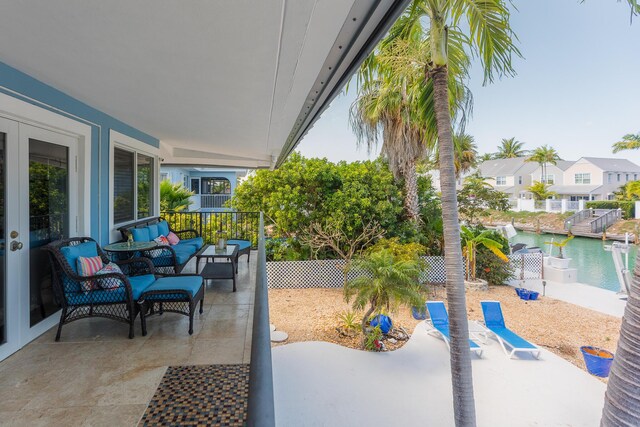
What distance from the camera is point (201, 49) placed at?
90.7 inches

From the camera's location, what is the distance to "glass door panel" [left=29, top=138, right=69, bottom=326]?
3.25m

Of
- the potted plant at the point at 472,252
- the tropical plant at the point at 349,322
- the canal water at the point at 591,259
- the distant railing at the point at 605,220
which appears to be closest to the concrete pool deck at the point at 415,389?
the tropical plant at the point at 349,322

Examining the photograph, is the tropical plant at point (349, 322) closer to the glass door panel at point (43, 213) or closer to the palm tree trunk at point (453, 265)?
the palm tree trunk at point (453, 265)

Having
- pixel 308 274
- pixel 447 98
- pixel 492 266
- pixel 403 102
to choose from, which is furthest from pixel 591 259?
pixel 447 98

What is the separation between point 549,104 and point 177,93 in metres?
40.9

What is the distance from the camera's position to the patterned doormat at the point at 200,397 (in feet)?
7.07

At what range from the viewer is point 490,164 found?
143 feet

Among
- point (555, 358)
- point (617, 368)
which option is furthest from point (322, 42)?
point (555, 358)

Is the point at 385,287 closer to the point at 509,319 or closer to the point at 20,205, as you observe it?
the point at 509,319

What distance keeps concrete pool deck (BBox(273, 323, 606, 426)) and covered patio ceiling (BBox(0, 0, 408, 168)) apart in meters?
3.86

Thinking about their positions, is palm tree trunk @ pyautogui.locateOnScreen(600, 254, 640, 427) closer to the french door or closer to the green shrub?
the french door

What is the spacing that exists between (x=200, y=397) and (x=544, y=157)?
145 feet

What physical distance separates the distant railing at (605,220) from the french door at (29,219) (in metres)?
31.5

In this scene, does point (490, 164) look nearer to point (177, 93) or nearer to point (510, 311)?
point (510, 311)
